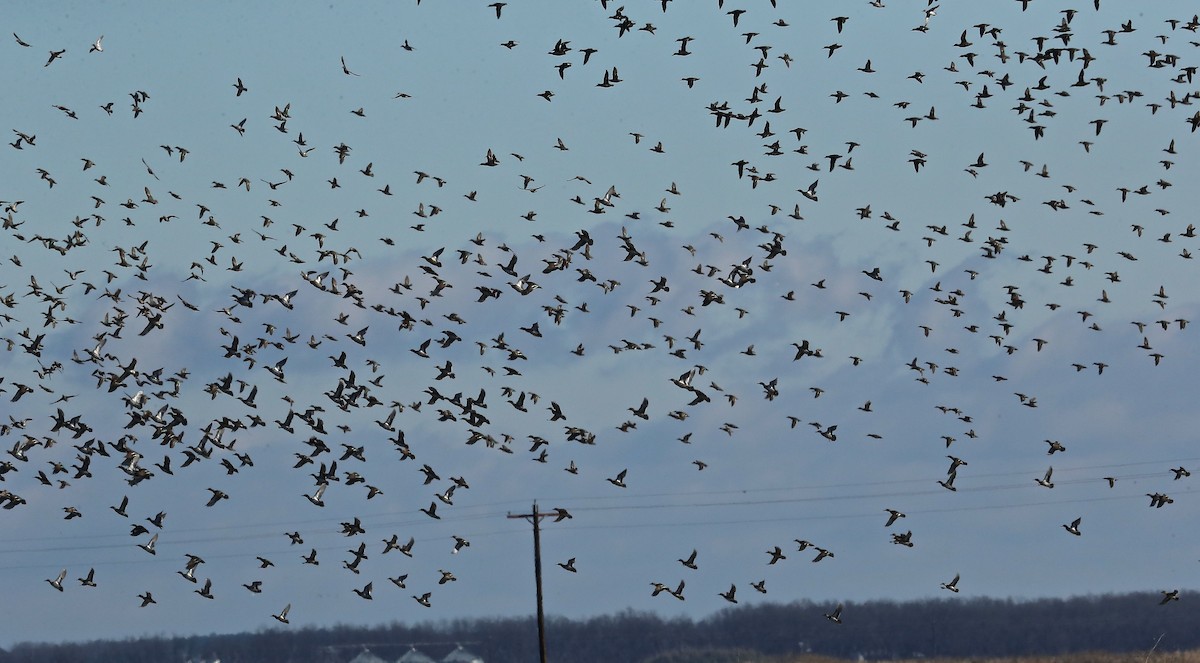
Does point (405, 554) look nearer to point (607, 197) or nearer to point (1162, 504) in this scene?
point (607, 197)

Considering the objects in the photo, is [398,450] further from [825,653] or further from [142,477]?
[825,653]

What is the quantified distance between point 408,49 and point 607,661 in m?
89.4

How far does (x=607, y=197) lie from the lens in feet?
230

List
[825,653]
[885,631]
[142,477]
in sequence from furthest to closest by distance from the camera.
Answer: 1. [885,631]
2. [825,653]
3. [142,477]

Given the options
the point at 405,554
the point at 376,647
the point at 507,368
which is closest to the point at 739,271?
the point at 507,368

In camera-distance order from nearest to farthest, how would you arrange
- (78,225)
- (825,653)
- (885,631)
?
(78,225) < (825,653) < (885,631)

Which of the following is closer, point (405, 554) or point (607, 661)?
point (405, 554)

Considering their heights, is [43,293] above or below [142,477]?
above

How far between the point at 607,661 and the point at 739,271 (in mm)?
84895

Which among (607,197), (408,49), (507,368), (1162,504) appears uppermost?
(408,49)

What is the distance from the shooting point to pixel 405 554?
235ft

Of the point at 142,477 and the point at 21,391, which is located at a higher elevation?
the point at 21,391

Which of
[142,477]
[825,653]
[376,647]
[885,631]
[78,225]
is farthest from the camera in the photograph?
[376,647]

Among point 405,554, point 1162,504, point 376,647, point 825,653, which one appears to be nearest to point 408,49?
point 405,554
